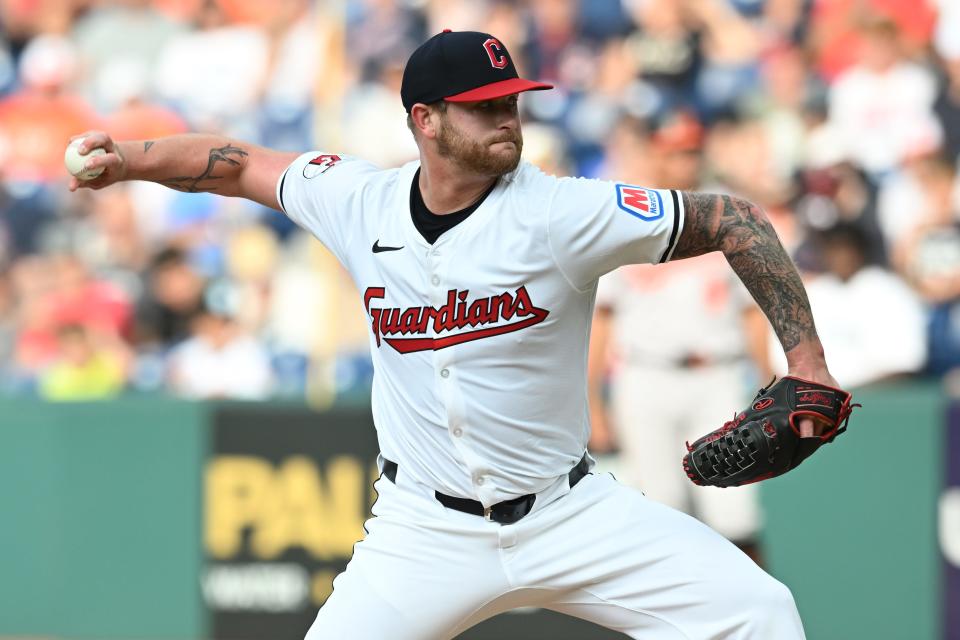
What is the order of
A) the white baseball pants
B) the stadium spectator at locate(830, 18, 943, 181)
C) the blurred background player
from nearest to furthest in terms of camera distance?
the white baseball pants < the blurred background player < the stadium spectator at locate(830, 18, 943, 181)

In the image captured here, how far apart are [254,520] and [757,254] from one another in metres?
5.16

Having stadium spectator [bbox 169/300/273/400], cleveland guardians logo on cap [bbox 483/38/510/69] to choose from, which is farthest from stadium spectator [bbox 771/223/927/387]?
cleveland guardians logo on cap [bbox 483/38/510/69]

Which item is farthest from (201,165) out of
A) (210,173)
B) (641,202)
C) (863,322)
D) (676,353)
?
(863,322)

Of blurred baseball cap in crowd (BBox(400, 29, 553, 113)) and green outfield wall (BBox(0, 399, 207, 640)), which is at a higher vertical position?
blurred baseball cap in crowd (BBox(400, 29, 553, 113))

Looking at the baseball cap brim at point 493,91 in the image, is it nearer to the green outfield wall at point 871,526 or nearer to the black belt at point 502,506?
the black belt at point 502,506

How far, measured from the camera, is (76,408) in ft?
28.4

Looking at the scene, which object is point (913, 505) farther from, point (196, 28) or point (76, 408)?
point (196, 28)

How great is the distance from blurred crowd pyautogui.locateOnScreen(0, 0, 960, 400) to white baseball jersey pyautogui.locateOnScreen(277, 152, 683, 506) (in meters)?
3.85

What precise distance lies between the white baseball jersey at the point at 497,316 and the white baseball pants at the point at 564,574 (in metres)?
0.14

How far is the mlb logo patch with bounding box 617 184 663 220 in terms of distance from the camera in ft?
12.8

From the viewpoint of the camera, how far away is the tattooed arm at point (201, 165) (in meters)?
4.45

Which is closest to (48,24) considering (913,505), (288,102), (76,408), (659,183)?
(288,102)

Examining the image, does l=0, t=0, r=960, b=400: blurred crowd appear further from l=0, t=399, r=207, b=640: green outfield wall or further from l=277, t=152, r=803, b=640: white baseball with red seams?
l=277, t=152, r=803, b=640: white baseball with red seams

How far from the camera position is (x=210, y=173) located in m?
4.61
